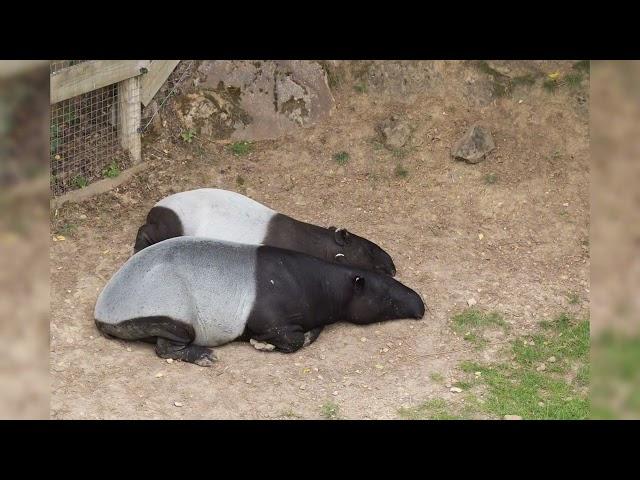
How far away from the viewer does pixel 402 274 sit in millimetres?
8703

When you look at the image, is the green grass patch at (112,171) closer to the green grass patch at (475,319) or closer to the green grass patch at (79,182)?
the green grass patch at (79,182)

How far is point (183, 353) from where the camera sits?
23.6 ft

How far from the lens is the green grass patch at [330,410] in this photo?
20.9 feet

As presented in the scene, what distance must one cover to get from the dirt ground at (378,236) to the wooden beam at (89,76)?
114cm

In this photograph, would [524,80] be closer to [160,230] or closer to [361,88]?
[361,88]

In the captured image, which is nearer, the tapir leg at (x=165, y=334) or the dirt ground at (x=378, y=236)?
the dirt ground at (x=378, y=236)

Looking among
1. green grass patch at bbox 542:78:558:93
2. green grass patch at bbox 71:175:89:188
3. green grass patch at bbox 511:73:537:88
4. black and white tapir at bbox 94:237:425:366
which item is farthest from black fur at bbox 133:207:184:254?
green grass patch at bbox 542:78:558:93

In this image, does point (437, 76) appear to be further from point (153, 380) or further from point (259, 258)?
point (153, 380)

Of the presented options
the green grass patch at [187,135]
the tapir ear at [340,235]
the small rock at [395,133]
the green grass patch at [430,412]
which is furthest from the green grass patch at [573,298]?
the green grass patch at [187,135]

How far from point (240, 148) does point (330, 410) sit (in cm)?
468

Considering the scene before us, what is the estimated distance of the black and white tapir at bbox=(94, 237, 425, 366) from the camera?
717 centimetres

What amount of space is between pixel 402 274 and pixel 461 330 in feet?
3.90

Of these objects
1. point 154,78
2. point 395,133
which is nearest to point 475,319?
point 395,133

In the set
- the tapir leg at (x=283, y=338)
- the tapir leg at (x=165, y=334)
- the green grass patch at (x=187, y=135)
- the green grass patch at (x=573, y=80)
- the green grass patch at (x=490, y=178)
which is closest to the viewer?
the tapir leg at (x=165, y=334)
